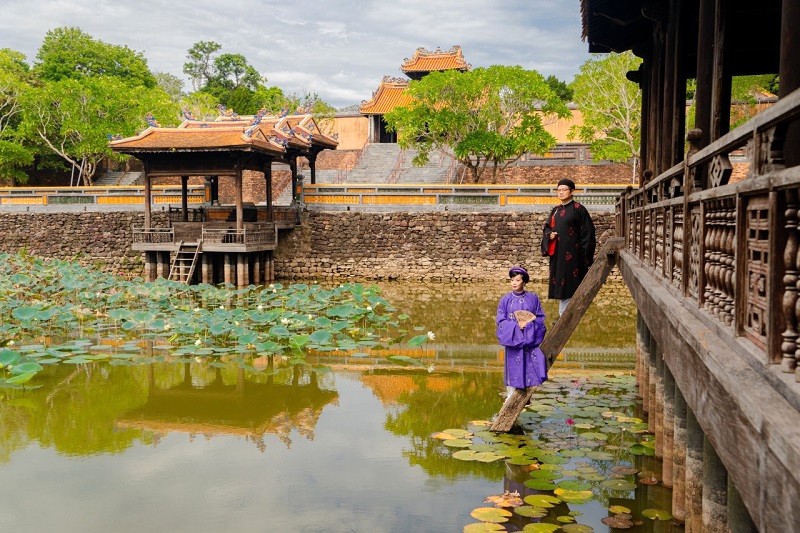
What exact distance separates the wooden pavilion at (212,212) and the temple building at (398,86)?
1215cm

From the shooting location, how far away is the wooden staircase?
731 inches

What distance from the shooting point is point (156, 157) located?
19.4 meters

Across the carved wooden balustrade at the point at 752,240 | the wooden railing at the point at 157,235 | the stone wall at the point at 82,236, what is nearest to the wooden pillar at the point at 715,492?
the carved wooden balustrade at the point at 752,240

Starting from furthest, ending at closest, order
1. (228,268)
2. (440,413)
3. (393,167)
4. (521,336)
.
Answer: (393,167), (228,268), (440,413), (521,336)

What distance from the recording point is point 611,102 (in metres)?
23.9

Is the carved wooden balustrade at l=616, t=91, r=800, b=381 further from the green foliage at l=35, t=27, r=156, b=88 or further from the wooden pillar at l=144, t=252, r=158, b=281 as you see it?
the green foliage at l=35, t=27, r=156, b=88

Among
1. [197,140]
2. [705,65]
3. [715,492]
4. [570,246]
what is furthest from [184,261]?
[715,492]

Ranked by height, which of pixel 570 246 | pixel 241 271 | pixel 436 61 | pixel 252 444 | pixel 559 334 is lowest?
pixel 252 444

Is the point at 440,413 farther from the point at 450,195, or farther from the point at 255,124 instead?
the point at 450,195

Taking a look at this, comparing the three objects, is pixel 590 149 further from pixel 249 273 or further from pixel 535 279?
pixel 249 273

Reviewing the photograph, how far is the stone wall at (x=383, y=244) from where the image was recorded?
20.3 meters

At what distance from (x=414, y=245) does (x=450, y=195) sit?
1654 mm

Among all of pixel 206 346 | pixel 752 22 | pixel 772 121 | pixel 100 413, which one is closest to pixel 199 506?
pixel 100 413

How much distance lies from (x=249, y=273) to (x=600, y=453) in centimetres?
1502
